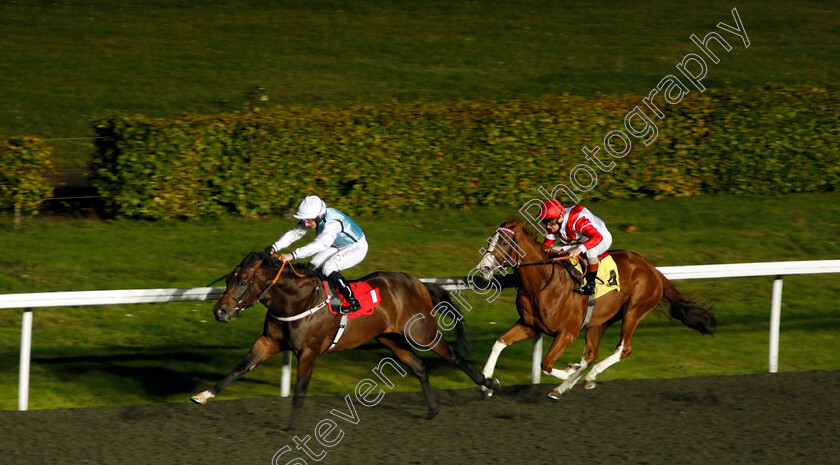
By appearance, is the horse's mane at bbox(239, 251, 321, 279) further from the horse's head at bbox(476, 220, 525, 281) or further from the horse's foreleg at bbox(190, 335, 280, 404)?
the horse's head at bbox(476, 220, 525, 281)

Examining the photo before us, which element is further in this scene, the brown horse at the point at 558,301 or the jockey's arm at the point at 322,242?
the brown horse at the point at 558,301

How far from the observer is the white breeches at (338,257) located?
20.9 ft

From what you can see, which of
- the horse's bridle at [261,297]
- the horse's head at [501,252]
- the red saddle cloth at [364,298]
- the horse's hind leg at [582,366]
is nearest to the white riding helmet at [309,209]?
the horse's bridle at [261,297]

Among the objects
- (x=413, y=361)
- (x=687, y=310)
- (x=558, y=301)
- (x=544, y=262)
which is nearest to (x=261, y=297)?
(x=413, y=361)

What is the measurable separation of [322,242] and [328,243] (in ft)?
0.15

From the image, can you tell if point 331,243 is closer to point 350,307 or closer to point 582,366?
point 350,307

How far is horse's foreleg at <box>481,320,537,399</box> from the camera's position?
6.46m

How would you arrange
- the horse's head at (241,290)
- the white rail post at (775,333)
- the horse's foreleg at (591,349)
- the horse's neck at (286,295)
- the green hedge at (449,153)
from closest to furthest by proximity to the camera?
the horse's head at (241,290)
the horse's neck at (286,295)
the horse's foreleg at (591,349)
the white rail post at (775,333)
the green hedge at (449,153)

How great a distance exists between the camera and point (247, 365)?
5.99 metres

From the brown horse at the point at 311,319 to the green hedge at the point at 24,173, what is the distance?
557 cm

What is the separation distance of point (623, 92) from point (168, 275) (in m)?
9.74

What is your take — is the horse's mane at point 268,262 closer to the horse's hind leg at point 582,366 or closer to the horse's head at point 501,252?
the horse's head at point 501,252

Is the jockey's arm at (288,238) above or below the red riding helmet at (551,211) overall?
below

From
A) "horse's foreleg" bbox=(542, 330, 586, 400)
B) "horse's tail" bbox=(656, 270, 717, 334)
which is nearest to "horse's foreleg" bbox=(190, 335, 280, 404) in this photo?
"horse's foreleg" bbox=(542, 330, 586, 400)
